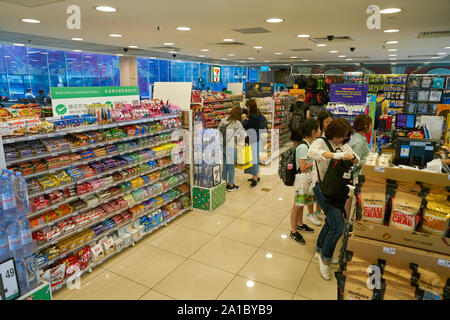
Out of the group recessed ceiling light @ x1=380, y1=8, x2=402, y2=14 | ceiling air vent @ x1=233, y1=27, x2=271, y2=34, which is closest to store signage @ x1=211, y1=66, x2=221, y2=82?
ceiling air vent @ x1=233, y1=27, x2=271, y2=34

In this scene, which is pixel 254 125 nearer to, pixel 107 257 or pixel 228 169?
pixel 228 169

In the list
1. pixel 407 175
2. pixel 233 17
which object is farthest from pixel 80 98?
pixel 407 175

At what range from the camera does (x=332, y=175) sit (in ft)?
9.86

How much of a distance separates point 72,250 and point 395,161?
3788 mm

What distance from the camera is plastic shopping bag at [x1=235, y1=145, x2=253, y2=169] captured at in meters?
6.46

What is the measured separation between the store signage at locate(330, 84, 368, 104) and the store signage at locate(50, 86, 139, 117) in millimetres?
4342

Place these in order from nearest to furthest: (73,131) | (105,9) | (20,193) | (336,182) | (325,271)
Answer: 1. (20,193)
2. (336,182)
3. (73,131)
4. (325,271)
5. (105,9)

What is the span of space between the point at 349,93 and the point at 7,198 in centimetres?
609

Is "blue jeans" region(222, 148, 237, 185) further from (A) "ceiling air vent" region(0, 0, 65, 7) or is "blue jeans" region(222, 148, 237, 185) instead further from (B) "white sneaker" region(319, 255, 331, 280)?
(A) "ceiling air vent" region(0, 0, 65, 7)

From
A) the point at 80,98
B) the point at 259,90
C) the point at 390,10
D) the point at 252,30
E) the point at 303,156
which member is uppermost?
the point at 252,30

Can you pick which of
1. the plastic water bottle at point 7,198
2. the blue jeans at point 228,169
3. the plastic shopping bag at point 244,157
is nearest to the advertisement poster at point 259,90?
the plastic shopping bag at point 244,157

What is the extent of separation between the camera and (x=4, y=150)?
2.78 metres

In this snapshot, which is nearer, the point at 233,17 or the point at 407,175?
the point at 407,175

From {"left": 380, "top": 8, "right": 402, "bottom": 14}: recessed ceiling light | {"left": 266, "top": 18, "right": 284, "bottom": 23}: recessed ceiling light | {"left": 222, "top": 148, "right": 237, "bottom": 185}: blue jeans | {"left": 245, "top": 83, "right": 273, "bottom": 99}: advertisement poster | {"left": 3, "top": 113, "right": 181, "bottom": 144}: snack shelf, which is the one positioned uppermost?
{"left": 266, "top": 18, "right": 284, "bottom": 23}: recessed ceiling light
